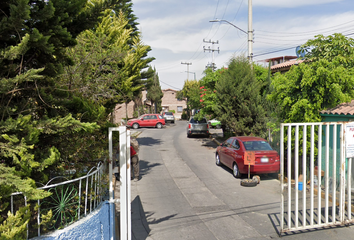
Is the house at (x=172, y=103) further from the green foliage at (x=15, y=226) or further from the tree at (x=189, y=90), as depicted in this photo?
the green foliage at (x=15, y=226)

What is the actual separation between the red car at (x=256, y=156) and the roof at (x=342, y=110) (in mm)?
2439

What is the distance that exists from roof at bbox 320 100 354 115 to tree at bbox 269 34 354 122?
16 centimetres

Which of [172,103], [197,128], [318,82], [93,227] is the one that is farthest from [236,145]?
[172,103]

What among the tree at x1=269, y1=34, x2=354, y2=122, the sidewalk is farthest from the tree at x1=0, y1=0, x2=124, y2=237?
the tree at x1=269, y1=34, x2=354, y2=122

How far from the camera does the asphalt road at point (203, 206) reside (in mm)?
6332

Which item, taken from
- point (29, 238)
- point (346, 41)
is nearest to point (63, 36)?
point (29, 238)

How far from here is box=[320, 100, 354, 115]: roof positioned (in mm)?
8553

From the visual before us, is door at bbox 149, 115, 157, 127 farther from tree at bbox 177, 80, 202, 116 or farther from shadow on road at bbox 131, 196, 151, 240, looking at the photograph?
shadow on road at bbox 131, 196, 151, 240

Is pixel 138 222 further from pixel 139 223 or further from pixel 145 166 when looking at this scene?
pixel 145 166

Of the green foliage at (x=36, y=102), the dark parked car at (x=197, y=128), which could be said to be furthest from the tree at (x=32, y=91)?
the dark parked car at (x=197, y=128)

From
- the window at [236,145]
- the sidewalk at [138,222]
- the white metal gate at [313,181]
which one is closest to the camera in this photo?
the white metal gate at [313,181]

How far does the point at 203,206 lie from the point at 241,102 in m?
9.61

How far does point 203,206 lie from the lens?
8.02 meters

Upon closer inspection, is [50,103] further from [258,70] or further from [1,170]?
[258,70]
